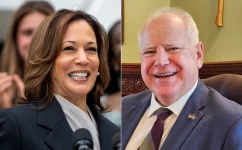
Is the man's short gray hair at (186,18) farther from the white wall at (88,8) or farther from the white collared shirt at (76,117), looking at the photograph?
the white collared shirt at (76,117)

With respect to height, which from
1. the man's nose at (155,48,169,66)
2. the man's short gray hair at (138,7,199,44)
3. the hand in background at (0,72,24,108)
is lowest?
the hand in background at (0,72,24,108)

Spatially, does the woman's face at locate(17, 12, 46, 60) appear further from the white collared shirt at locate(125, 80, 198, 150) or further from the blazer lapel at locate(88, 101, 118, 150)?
the white collared shirt at locate(125, 80, 198, 150)

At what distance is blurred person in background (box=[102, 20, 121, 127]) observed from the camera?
1.29 metres

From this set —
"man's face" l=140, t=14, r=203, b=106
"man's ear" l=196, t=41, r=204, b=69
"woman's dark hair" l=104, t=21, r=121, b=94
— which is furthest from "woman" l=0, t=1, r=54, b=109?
"man's ear" l=196, t=41, r=204, b=69

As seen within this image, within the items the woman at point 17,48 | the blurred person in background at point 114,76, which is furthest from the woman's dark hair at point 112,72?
the woman at point 17,48

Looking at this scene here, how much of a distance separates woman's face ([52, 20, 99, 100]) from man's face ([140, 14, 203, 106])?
0.19m

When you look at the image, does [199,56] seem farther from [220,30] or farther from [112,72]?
[112,72]

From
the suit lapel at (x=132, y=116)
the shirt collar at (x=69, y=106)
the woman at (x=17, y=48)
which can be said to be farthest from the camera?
the suit lapel at (x=132, y=116)

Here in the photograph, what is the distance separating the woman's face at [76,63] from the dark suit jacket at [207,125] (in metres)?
0.19

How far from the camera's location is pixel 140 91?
138cm

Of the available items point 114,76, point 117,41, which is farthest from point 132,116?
point 117,41

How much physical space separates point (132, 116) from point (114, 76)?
7.1 inches

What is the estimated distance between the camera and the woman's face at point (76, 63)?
4.00ft

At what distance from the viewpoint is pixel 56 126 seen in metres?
1.24
